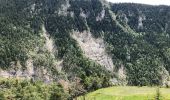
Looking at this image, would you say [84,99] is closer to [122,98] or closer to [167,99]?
[122,98]

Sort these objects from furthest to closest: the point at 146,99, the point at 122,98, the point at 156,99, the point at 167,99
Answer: the point at 122,98 < the point at 146,99 < the point at 167,99 < the point at 156,99

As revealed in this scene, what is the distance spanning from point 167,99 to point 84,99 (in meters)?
38.1

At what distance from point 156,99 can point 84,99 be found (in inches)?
2680

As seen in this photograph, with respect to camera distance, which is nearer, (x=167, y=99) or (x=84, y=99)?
(x=167, y=99)

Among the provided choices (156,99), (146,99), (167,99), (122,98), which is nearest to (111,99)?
(122,98)

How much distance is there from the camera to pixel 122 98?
647 ft

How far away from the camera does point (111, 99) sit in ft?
653

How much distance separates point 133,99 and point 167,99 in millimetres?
22146

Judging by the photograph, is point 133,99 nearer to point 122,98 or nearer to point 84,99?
point 122,98

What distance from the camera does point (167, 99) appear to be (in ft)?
568

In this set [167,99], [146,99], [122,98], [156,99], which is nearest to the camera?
[156,99]

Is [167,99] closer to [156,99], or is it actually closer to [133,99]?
[133,99]

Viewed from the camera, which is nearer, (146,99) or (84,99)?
(146,99)

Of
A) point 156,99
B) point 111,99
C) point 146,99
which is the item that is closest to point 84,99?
point 111,99
